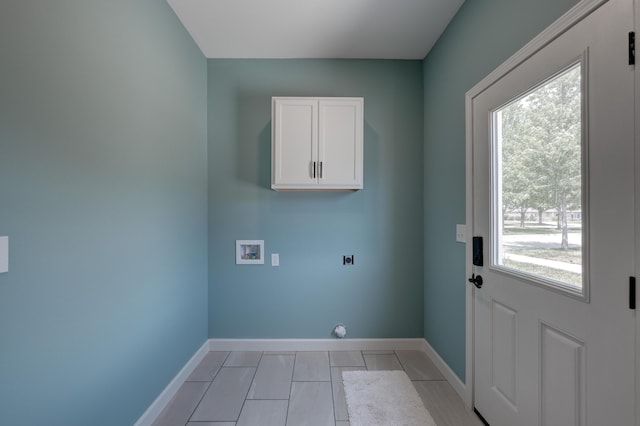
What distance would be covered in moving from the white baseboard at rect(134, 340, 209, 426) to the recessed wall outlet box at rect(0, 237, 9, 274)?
4.05ft

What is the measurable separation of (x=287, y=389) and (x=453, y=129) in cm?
233

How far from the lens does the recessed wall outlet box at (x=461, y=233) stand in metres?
1.86

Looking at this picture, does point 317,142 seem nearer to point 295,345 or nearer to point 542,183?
point 542,183

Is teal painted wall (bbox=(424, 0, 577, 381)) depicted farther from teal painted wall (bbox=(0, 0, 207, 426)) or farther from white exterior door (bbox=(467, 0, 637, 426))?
teal painted wall (bbox=(0, 0, 207, 426))

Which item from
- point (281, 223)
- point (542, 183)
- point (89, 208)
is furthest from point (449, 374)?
point (89, 208)

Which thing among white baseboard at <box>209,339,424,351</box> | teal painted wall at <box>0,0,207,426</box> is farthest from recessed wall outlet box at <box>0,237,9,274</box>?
white baseboard at <box>209,339,424,351</box>

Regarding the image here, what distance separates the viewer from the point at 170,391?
1.90 m

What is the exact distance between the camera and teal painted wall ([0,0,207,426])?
0.95m

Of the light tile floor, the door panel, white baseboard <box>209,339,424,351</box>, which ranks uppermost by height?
the door panel

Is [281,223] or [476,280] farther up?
[281,223]

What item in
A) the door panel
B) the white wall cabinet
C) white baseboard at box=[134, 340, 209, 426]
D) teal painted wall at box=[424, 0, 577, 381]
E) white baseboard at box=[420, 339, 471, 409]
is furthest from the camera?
the white wall cabinet

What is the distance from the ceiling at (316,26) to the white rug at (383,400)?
9.15 ft

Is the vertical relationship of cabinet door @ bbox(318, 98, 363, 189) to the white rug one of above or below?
above

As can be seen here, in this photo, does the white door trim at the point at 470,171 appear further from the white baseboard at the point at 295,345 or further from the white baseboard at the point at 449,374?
the white baseboard at the point at 295,345
